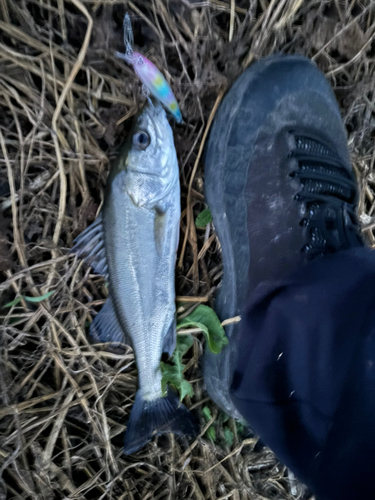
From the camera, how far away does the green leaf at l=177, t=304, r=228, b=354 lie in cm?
159

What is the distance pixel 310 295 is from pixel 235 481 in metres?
1.29

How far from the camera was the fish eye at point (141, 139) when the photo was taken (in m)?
1.37


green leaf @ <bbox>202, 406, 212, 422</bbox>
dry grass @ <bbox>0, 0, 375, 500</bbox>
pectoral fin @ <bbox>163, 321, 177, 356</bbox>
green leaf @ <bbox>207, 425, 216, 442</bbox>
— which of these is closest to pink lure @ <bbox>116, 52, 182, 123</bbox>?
dry grass @ <bbox>0, 0, 375, 500</bbox>

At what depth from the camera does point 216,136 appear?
1.55m

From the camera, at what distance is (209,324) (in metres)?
1.65

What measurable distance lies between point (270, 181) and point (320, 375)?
0.85 meters

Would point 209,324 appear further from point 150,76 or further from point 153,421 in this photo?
point 150,76

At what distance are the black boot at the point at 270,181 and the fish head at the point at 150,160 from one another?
24 centimetres

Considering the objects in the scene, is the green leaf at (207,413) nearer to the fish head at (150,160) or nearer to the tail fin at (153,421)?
the tail fin at (153,421)

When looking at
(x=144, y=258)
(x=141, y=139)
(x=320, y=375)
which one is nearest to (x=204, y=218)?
(x=144, y=258)

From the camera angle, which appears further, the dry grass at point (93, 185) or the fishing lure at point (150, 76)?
the dry grass at point (93, 185)

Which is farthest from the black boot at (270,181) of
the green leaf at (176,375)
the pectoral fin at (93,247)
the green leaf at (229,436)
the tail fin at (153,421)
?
the pectoral fin at (93,247)

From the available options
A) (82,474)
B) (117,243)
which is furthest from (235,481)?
(117,243)

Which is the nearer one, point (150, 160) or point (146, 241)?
point (150, 160)
